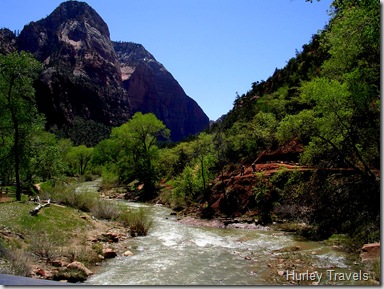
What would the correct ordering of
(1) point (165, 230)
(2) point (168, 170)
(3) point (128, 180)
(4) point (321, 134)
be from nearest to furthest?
(4) point (321, 134)
(1) point (165, 230)
(2) point (168, 170)
(3) point (128, 180)

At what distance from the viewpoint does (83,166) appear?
8269 centimetres

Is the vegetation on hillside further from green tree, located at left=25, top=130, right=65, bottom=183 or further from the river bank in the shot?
the river bank

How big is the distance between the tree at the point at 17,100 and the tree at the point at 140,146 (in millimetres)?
21307

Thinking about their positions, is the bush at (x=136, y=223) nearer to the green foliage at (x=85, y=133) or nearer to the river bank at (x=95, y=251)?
the river bank at (x=95, y=251)

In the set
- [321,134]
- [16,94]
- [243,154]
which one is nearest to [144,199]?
[243,154]

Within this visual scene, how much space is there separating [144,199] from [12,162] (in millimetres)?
19549

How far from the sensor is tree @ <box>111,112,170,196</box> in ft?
140

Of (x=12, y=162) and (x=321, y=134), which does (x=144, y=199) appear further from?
Result: (x=321, y=134)

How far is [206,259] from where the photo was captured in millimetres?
14039

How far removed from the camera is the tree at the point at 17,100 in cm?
2075

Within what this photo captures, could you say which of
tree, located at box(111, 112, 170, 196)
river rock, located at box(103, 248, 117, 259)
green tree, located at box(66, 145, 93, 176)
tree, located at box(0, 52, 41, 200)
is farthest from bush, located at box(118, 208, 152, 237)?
green tree, located at box(66, 145, 93, 176)

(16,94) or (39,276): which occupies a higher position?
(16,94)

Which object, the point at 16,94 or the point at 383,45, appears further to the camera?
the point at 16,94

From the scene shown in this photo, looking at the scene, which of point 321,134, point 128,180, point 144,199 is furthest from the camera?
point 128,180
